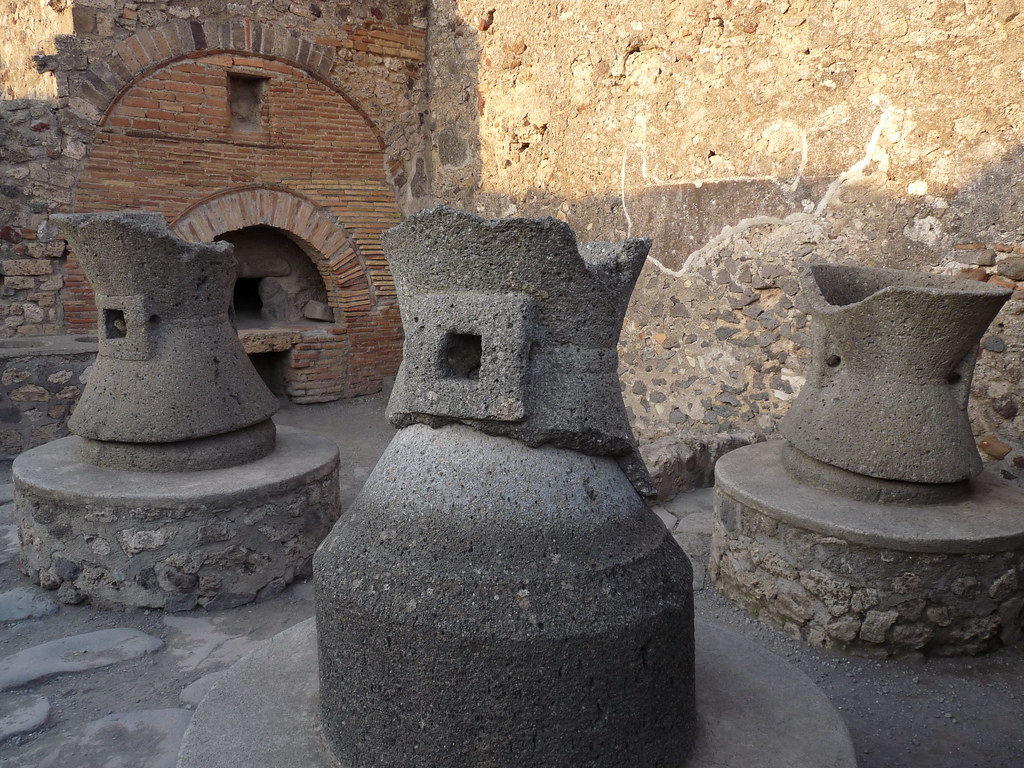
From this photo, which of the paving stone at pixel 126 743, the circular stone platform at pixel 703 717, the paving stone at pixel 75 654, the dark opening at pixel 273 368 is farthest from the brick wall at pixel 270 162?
the circular stone platform at pixel 703 717

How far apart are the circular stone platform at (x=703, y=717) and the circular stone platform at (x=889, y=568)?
3.79ft

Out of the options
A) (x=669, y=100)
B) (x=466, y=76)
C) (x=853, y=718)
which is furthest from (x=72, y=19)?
(x=853, y=718)

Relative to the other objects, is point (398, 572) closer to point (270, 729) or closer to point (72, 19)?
point (270, 729)

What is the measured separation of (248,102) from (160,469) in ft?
14.3

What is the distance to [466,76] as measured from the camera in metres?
7.17

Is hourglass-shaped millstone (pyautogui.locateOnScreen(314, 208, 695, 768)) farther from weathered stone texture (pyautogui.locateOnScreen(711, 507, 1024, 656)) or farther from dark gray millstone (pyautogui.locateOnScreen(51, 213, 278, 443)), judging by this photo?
dark gray millstone (pyautogui.locateOnScreen(51, 213, 278, 443))

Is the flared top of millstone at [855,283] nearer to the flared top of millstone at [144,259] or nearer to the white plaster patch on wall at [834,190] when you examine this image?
the white plaster patch on wall at [834,190]

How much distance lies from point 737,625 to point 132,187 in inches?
219

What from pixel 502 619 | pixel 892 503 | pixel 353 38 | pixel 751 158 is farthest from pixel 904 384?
pixel 353 38

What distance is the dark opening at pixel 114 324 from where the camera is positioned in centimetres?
375

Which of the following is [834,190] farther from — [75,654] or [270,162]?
[270,162]

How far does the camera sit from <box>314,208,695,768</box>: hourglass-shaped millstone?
5.16 ft

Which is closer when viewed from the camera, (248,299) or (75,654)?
(75,654)

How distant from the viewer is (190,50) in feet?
21.2
